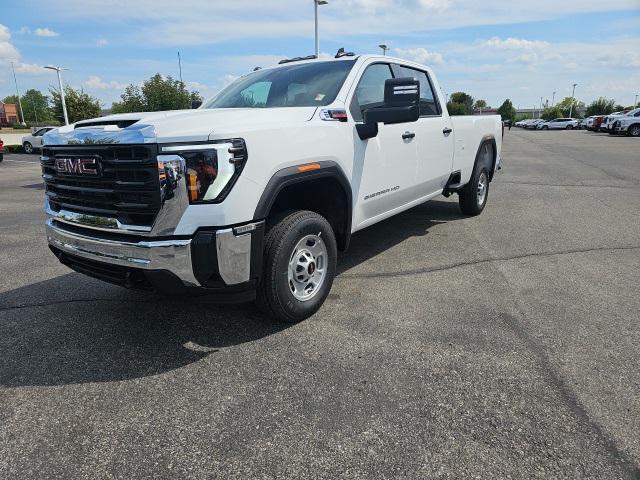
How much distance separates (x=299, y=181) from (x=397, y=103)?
3.59ft

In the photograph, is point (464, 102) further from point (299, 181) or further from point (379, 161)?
point (299, 181)

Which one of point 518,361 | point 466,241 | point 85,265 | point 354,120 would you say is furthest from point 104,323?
point 466,241

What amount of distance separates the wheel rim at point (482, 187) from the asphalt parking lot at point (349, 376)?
218 centimetres

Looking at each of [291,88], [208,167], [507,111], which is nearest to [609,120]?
[291,88]

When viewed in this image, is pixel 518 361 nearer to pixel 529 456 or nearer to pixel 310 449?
pixel 529 456

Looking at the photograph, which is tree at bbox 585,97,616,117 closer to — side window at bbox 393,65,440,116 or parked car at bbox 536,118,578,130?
parked car at bbox 536,118,578,130

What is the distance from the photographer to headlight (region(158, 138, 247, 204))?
279 centimetres

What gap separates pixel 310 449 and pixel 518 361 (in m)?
1.55

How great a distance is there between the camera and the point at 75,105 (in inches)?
1487

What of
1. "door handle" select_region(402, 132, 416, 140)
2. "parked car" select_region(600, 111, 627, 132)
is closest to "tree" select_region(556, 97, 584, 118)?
"parked car" select_region(600, 111, 627, 132)

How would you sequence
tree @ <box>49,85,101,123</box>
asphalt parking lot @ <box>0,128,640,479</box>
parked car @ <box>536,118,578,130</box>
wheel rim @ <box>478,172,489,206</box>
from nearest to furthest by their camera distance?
asphalt parking lot @ <box>0,128,640,479</box>, wheel rim @ <box>478,172,489,206</box>, tree @ <box>49,85,101,123</box>, parked car @ <box>536,118,578,130</box>

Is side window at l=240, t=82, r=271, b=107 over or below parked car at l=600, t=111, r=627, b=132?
over

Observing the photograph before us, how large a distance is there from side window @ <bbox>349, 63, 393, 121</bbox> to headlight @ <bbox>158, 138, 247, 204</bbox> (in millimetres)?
1498

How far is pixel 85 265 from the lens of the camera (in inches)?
131
